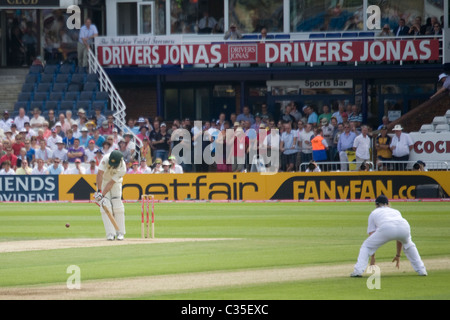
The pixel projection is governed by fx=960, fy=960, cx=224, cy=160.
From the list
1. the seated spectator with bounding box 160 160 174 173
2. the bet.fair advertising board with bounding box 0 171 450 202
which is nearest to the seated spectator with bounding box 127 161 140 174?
the bet.fair advertising board with bounding box 0 171 450 202

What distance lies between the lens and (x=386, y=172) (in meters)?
27.4

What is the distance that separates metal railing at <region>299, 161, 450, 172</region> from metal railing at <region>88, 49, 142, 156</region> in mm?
6707

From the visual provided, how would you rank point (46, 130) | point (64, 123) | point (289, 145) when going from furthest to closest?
1. point (64, 123)
2. point (46, 130)
3. point (289, 145)

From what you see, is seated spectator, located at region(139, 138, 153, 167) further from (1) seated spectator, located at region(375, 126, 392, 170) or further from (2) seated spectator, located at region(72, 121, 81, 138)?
(1) seated spectator, located at region(375, 126, 392, 170)

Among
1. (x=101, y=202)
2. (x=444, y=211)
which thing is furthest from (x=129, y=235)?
(x=444, y=211)

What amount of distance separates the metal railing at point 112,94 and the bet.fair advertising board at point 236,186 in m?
3.70

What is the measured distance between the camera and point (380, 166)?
28.5 m

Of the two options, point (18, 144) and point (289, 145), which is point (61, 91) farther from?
point (289, 145)

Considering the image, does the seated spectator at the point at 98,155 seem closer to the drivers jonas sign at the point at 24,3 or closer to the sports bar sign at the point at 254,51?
the sports bar sign at the point at 254,51

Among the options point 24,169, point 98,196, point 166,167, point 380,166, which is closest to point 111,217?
point 98,196

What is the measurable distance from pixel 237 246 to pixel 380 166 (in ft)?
37.1

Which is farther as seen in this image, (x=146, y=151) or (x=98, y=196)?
(x=146, y=151)

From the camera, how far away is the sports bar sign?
33875 millimetres
